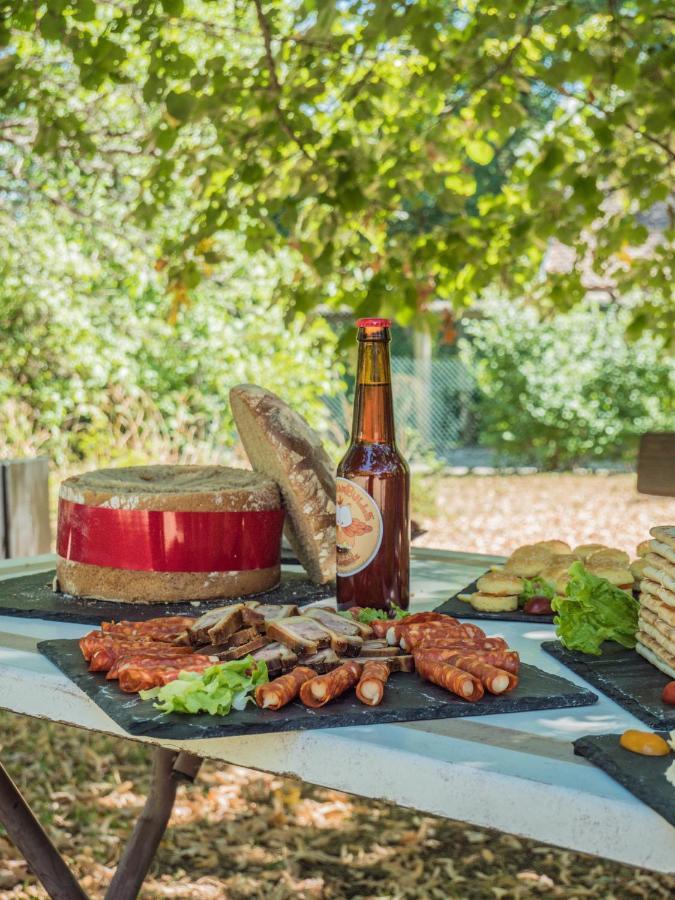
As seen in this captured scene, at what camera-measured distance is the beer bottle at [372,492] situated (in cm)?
199

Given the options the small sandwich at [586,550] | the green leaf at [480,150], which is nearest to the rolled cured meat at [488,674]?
the small sandwich at [586,550]

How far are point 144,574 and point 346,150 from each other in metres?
2.91

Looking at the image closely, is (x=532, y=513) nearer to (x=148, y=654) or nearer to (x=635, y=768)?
(x=148, y=654)

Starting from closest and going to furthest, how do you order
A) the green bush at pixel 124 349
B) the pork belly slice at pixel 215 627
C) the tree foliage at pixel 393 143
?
the pork belly slice at pixel 215 627, the tree foliage at pixel 393 143, the green bush at pixel 124 349

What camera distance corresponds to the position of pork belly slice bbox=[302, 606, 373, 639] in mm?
1708

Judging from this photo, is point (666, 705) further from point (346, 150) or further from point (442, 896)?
point (346, 150)

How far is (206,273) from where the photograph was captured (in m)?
5.00

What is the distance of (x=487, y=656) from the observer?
5.16ft

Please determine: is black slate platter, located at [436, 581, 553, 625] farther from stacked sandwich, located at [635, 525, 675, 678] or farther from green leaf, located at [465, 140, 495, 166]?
green leaf, located at [465, 140, 495, 166]

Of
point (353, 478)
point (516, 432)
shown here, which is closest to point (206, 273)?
point (353, 478)

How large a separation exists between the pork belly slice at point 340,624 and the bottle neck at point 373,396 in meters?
0.40

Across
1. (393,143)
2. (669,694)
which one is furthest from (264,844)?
(393,143)

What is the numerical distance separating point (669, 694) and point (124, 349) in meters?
8.00

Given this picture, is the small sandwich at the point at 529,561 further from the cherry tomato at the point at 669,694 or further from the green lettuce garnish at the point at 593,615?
the cherry tomato at the point at 669,694
